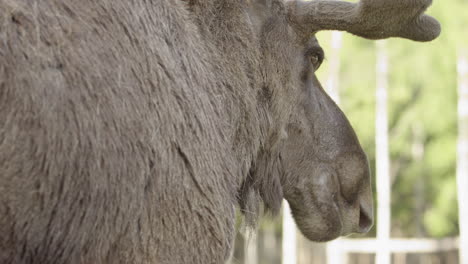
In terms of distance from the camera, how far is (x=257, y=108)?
137 inches

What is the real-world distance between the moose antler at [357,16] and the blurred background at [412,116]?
20.7 metres

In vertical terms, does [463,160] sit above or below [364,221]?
below

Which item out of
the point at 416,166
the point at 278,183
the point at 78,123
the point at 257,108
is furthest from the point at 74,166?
the point at 416,166

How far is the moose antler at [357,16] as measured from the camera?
3.65m

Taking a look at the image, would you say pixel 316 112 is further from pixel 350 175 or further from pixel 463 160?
pixel 463 160

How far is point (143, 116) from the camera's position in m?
2.67

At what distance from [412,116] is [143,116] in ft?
84.7

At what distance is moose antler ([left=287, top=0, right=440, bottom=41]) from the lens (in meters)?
3.65

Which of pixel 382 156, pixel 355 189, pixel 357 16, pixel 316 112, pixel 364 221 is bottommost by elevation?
pixel 382 156

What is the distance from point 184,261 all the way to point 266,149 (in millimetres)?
987

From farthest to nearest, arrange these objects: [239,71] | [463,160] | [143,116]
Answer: [463,160] < [239,71] < [143,116]

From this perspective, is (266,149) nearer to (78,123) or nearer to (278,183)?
(278,183)

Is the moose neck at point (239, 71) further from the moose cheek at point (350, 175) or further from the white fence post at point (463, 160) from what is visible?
the white fence post at point (463, 160)

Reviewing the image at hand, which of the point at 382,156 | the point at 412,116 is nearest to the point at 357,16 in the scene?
the point at 382,156
